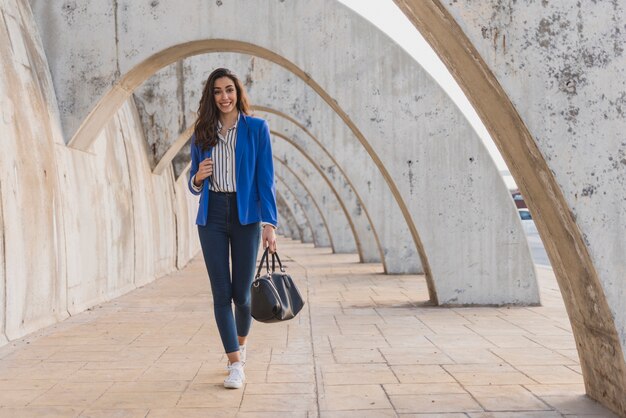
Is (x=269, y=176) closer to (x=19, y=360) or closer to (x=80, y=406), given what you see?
(x=80, y=406)

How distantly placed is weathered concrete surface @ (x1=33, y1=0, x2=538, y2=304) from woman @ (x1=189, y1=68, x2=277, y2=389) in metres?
4.69

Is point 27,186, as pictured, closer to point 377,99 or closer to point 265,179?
point 265,179

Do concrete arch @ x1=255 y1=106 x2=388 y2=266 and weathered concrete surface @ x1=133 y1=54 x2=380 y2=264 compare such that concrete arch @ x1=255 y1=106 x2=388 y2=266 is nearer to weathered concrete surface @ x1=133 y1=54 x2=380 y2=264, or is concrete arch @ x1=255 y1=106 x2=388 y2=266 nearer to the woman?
weathered concrete surface @ x1=133 y1=54 x2=380 y2=264

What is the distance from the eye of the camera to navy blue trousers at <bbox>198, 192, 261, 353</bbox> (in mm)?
5098

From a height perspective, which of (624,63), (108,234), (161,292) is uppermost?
(624,63)

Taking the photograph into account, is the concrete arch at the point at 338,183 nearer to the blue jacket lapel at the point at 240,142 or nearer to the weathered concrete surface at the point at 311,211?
the weathered concrete surface at the point at 311,211

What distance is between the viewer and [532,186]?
4.35m

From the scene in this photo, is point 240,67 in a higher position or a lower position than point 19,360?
higher

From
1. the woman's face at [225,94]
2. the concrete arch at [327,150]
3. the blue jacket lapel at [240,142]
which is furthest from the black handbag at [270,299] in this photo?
the concrete arch at [327,150]

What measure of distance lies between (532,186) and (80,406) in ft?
8.64

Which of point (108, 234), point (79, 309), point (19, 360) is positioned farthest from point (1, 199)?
point (108, 234)

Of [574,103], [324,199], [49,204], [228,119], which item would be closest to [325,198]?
[324,199]

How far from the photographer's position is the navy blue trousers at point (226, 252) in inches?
201

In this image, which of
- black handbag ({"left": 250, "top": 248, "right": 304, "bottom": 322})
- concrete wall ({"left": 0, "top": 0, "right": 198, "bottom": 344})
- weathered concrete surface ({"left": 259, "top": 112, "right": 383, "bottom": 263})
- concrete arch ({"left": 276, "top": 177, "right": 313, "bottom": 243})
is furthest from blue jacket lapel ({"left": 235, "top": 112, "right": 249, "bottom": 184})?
concrete arch ({"left": 276, "top": 177, "right": 313, "bottom": 243})
